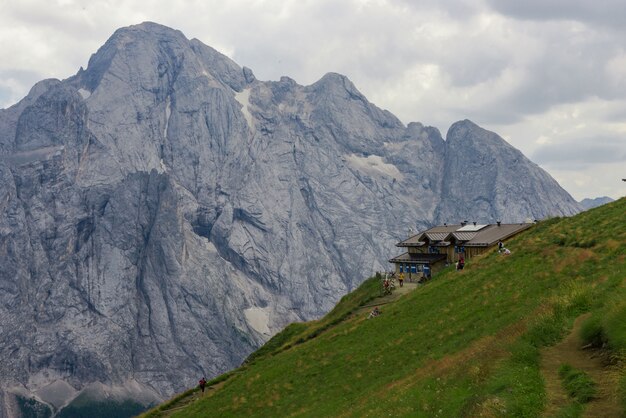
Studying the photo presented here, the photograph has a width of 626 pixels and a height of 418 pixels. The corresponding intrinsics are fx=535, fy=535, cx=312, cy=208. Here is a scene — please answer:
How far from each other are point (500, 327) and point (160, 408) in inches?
1663

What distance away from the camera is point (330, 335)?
2079 inches

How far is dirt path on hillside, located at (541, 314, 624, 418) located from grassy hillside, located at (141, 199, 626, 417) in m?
0.23

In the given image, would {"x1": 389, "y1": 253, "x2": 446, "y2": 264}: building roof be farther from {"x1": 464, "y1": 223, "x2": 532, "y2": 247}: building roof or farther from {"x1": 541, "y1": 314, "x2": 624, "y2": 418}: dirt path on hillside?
{"x1": 541, "y1": 314, "x2": 624, "y2": 418}: dirt path on hillside

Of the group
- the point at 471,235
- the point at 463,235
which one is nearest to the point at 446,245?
the point at 463,235

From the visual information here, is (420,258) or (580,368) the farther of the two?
(420,258)

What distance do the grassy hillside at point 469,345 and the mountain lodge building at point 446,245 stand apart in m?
23.1

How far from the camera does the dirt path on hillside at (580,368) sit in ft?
52.6

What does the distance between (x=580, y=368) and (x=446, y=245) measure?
65.1 metres

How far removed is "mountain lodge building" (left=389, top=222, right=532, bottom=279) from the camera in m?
76.0

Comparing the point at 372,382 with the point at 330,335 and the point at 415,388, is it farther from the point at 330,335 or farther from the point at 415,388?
the point at 330,335

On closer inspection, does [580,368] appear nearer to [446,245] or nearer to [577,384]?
[577,384]

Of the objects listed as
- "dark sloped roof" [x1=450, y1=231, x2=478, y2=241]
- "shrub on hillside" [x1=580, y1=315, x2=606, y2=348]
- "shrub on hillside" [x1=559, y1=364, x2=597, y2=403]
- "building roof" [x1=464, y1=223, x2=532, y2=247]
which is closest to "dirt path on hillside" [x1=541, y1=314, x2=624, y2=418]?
"shrub on hillside" [x1=559, y1=364, x2=597, y2=403]

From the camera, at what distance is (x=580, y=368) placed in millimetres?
19359

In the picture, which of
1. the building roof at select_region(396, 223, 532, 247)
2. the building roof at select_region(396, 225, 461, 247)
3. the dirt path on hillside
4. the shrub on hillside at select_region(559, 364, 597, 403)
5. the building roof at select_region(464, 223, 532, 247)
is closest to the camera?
the dirt path on hillside
